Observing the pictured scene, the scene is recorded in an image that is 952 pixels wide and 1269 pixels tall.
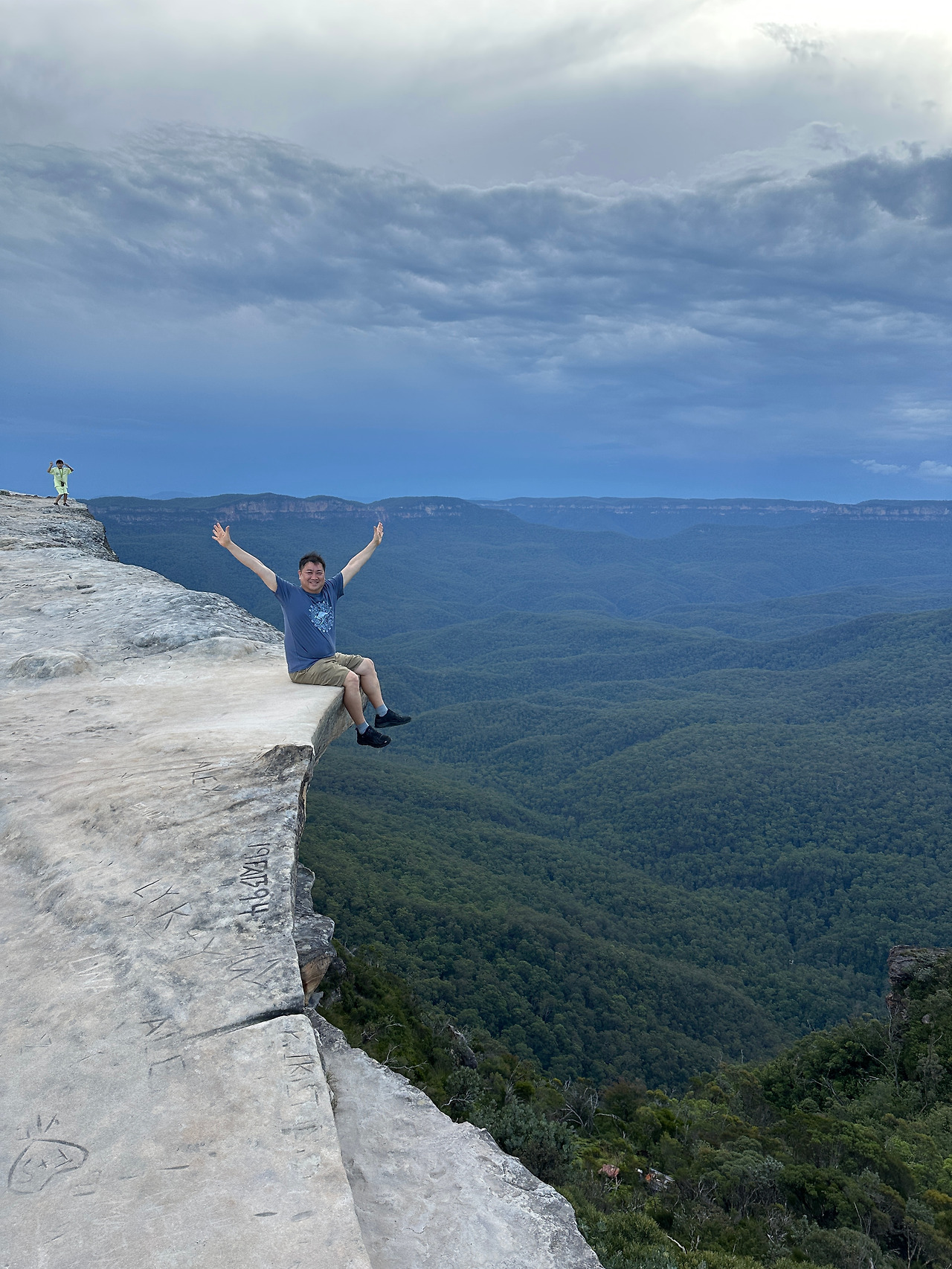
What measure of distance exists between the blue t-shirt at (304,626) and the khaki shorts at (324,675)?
0.09 m

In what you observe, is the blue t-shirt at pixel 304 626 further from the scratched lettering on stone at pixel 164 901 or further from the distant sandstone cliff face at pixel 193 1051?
the scratched lettering on stone at pixel 164 901

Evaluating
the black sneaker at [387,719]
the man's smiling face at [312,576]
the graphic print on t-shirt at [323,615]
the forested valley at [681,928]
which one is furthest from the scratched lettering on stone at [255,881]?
the forested valley at [681,928]

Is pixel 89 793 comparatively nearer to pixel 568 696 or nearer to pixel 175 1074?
pixel 175 1074

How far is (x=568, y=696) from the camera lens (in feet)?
584

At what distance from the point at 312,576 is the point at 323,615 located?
0.61 metres

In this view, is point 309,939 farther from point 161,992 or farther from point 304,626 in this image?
point 304,626

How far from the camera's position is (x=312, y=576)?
10.2m

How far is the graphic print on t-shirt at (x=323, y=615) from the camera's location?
10.2m

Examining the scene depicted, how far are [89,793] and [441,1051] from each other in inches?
812

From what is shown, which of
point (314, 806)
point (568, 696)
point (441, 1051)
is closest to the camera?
point (441, 1051)

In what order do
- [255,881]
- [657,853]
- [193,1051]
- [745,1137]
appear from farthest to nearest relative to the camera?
[657,853]
[745,1137]
[255,881]
[193,1051]

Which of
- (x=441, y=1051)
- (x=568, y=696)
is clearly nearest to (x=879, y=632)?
(x=568, y=696)

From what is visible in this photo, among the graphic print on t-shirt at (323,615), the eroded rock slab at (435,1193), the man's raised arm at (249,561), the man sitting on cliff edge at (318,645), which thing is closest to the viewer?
the eroded rock slab at (435,1193)

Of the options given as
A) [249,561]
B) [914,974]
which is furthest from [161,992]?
[914,974]
